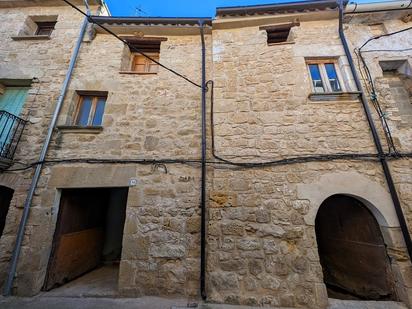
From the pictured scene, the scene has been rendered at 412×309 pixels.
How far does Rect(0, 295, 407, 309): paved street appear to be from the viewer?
2.64 m

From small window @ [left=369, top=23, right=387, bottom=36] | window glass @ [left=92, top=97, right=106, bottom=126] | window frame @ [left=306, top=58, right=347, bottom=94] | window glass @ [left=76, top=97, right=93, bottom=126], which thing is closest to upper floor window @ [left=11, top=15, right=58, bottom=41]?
window glass @ [left=76, top=97, right=93, bottom=126]

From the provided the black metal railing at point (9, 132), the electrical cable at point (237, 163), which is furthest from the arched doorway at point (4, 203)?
the black metal railing at point (9, 132)

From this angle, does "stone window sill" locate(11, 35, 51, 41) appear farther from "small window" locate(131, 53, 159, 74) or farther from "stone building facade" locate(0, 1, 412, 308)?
"small window" locate(131, 53, 159, 74)

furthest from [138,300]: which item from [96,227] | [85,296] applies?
[96,227]

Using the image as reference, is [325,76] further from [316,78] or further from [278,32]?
[278,32]

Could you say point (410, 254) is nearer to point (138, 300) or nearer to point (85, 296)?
point (138, 300)

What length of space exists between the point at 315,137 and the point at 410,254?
2.23 metres

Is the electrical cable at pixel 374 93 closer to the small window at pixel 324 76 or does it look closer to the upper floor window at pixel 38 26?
the small window at pixel 324 76

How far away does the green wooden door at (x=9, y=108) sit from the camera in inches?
142

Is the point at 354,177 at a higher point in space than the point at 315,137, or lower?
lower

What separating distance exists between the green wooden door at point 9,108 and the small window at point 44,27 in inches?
80.0

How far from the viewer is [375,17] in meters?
4.34

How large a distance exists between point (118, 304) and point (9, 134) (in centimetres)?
385

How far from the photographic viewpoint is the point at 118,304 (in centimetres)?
272
